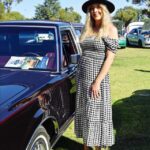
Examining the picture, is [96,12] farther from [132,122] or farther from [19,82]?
[132,122]

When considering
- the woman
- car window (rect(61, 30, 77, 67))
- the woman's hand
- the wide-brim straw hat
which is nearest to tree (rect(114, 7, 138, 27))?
car window (rect(61, 30, 77, 67))

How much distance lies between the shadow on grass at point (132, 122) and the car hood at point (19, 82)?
1609 millimetres

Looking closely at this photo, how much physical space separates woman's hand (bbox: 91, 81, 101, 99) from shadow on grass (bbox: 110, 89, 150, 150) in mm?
1327

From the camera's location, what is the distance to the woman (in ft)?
14.7

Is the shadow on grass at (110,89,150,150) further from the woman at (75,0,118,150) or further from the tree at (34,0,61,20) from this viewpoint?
the tree at (34,0,61,20)

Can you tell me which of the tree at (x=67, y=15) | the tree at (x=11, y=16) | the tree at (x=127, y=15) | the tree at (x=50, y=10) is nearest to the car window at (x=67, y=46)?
the tree at (x=11, y=16)

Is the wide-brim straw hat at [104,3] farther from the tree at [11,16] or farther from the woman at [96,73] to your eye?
the tree at [11,16]

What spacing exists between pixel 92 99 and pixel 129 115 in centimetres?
302

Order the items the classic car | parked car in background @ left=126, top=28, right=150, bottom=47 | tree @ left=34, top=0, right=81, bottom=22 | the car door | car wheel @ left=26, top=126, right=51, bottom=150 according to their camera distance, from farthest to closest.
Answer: tree @ left=34, top=0, right=81, bottom=22
parked car in background @ left=126, top=28, right=150, bottom=47
the car door
car wheel @ left=26, top=126, right=51, bottom=150
the classic car

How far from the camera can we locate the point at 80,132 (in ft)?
15.8

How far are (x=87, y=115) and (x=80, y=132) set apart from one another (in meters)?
0.32

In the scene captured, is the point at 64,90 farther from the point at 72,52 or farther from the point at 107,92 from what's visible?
the point at 72,52

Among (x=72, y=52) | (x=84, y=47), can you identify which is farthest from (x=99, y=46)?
(x=72, y=52)

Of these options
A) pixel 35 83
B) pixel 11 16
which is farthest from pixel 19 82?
pixel 11 16
